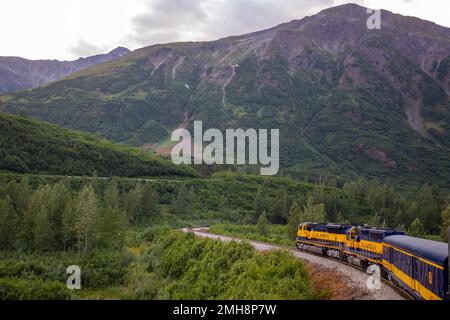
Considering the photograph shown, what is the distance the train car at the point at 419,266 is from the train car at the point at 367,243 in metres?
2.73

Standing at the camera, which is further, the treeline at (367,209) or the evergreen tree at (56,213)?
the treeline at (367,209)

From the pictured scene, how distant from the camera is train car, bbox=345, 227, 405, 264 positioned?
110 ft

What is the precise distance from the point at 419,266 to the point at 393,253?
6654 millimetres

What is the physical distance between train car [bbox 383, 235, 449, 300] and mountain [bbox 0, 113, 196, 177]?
106816 millimetres

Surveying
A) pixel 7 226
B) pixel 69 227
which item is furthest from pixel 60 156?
pixel 7 226

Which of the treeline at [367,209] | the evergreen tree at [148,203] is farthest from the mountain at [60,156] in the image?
the treeline at [367,209]

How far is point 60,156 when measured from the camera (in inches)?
5408

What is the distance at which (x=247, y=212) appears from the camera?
394ft

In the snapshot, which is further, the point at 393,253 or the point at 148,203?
the point at 148,203

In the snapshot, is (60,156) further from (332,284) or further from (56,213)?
(332,284)

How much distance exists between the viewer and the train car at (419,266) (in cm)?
1885

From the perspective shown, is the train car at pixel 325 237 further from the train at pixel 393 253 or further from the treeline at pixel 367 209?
the treeline at pixel 367 209

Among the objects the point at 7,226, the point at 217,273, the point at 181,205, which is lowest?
the point at 181,205
